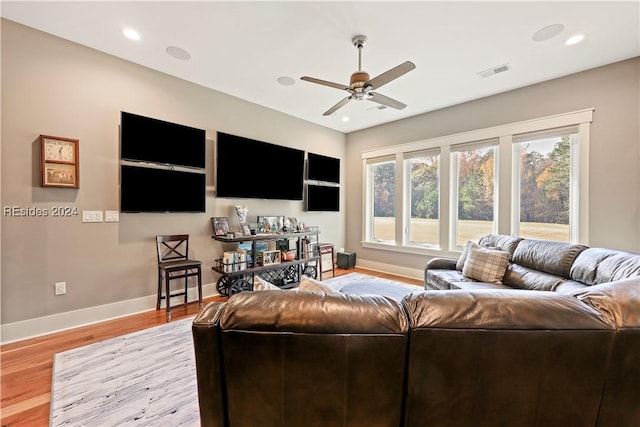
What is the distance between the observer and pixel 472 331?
0.87 meters

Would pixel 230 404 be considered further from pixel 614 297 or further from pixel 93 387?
pixel 93 387

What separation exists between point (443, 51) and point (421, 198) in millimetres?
2657

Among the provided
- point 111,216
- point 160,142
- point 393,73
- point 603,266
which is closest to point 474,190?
point 603,266

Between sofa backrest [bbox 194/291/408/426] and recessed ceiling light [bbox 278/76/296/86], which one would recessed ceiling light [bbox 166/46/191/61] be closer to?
recessed ceiling light [bbox 278/76/296/86]

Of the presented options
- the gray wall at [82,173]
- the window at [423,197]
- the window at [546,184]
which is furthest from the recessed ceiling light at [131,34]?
the window at [546,184]

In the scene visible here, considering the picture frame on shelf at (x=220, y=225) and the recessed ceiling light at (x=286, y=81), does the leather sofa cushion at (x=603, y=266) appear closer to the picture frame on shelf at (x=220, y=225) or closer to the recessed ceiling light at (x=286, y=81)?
the recessed ceiling light at (x=286, y=81)

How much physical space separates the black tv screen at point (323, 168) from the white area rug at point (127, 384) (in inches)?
141

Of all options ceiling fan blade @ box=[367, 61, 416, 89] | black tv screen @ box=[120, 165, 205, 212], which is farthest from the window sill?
black tv screen @ box=[120, 165, 205, 212]

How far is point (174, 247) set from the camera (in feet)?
11.5

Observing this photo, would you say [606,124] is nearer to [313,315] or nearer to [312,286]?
[312,286]

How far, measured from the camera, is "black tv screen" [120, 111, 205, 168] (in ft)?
10.2

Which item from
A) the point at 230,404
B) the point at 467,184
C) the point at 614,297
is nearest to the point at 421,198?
the point at 467,184

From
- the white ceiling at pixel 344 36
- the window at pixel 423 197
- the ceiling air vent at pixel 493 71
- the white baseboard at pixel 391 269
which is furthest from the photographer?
the white baseboard at pixel 391 269

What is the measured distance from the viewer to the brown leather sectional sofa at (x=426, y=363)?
868 millimetres
